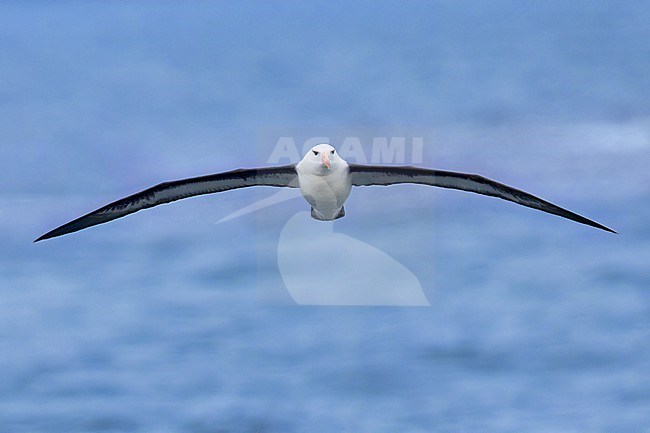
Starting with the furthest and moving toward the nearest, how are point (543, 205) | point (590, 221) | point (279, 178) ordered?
point (279, 178), point (543, 205), point (590, 221)

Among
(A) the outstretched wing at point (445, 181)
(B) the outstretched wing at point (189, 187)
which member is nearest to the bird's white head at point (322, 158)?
(A) the outstretched wing at point (445, 181)

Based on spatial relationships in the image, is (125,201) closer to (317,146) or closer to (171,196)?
(171,196)

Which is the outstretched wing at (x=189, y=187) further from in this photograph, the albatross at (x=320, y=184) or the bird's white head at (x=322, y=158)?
the bird's white head at (x=322, y=158)

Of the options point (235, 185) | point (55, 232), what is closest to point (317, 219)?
point (235, 185)

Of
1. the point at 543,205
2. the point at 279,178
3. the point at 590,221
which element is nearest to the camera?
the point at 590,221

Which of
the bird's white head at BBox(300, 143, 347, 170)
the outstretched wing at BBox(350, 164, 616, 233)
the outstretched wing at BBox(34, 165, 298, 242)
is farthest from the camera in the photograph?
the outstretched wing at BBox(34, 165, 298, 242)

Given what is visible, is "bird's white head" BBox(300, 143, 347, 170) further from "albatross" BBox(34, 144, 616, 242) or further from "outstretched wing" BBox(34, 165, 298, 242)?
"outstretched wing" BBox(34, 165, 298, 242)

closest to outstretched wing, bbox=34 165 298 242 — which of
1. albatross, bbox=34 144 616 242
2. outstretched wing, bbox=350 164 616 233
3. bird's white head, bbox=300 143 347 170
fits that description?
albatross, bbox=34 144 616 242

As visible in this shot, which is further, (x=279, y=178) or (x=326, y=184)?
(x=279, y=178)
